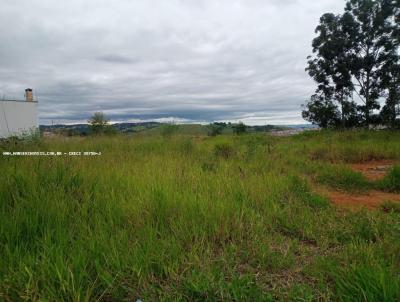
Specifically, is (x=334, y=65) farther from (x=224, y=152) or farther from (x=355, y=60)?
(x=224, y=152)

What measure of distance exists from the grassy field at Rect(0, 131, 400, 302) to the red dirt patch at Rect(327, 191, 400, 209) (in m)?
0.34

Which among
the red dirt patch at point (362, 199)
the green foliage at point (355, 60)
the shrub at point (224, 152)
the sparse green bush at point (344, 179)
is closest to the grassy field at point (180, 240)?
the red dirt patch at point (362, 199)

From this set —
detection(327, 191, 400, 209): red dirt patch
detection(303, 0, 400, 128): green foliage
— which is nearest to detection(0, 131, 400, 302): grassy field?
detection(327, 191, 400, 209): red dirt patch

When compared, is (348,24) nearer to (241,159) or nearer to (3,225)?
(241,159)

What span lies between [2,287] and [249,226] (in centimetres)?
184

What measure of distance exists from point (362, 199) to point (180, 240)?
300 cm

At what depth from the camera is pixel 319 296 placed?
160 cm

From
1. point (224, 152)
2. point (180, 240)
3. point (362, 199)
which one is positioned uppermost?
point (224, 152)

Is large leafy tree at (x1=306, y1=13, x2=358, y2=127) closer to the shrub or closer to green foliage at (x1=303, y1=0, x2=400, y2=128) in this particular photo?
green foliage at (x1=303, y1=0, x2=400, y2=128)

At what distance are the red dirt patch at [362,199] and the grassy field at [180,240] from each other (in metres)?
0.34

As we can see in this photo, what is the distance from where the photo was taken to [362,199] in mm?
3826

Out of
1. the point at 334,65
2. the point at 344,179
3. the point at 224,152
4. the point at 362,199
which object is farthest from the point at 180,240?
the point at 334,65

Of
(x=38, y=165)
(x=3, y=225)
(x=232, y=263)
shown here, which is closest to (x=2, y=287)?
(x=3, y=225)

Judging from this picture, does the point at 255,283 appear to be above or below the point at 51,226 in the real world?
below
